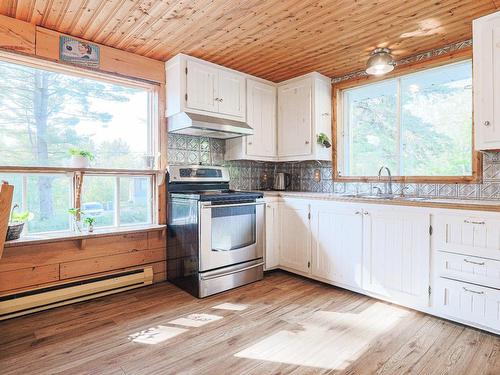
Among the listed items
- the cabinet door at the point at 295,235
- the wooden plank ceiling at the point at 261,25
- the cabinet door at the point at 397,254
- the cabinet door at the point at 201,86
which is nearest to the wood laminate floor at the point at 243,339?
the cabinet door at the point at 397,254

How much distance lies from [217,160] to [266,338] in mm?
2148

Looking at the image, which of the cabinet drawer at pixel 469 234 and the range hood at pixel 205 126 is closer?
the cabinet drawer at pixel 469 234

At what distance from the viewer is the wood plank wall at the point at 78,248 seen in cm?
234

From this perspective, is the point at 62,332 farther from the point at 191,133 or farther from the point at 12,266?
the point at 191,133

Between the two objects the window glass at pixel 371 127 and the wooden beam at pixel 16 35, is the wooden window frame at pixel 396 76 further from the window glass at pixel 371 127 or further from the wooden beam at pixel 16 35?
the wooden beam at pixel 16 35

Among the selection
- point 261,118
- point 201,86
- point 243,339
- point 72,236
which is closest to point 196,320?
point 243,339

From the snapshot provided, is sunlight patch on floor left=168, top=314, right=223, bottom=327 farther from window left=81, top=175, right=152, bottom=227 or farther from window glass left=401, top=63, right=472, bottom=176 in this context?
window glass left=401, top=63, right=472, bottom=176

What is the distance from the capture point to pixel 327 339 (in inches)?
78.9

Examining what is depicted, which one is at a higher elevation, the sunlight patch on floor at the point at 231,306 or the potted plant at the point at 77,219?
the potted plant at the point at 77,219

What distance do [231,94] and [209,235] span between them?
156cm

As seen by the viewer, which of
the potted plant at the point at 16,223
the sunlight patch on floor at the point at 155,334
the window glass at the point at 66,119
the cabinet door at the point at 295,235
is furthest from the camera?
the cabinet door at the point at 295,235

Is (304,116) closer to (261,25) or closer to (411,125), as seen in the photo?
(411,125)

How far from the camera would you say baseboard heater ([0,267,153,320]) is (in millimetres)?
2311

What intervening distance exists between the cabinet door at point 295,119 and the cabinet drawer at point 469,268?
5.73ft
